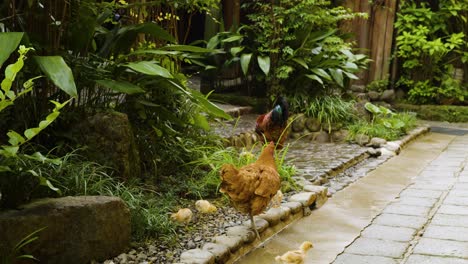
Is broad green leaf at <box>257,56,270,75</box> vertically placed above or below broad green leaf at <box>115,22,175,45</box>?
below

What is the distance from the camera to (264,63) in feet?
24.6

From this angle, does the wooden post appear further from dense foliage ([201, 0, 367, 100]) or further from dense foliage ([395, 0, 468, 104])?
dense foliage ([201, 0, 367, 100])

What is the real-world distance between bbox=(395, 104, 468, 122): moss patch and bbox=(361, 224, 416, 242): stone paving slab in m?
6.68

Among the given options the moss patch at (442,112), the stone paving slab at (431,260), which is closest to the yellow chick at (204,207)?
the stone paving slab at (431,260)

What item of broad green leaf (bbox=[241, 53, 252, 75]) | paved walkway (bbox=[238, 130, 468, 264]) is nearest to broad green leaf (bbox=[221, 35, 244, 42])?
broad green leaf (bbox=[241, 53, 252, 75])

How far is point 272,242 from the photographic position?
12.1 feet

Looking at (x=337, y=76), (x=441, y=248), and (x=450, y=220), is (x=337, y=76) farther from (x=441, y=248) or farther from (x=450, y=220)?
(x=441, y=248)

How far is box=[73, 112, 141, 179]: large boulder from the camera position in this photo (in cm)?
387

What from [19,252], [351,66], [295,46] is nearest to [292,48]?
[295,46]

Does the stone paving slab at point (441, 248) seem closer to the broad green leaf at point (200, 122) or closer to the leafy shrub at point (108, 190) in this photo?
the leafy shrub at point (108, 190)

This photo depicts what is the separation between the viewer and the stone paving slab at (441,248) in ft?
11.3

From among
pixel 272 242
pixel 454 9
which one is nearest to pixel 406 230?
pixel 272 242

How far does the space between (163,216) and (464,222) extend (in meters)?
2.20

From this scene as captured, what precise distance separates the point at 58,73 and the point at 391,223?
250 cm
